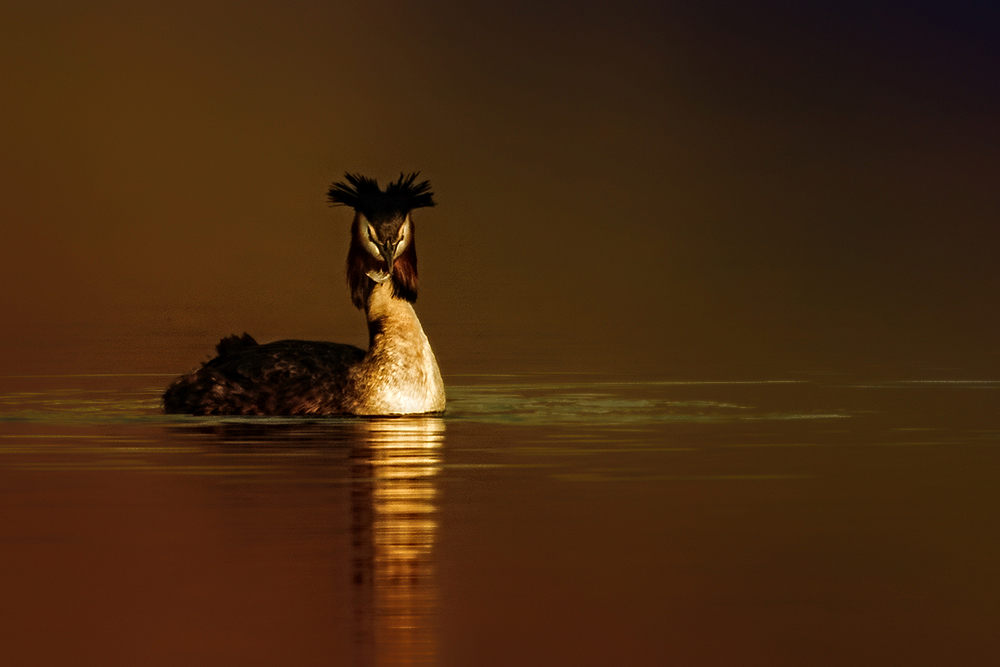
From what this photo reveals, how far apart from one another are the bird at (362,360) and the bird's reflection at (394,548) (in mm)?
2006

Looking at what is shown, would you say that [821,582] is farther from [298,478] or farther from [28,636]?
[298,478]

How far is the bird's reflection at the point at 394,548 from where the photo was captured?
5641 mm

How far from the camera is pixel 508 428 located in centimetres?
1333

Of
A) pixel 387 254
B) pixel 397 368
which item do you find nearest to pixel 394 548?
pixel 397 368

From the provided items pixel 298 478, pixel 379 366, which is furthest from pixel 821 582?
pixel 379 366

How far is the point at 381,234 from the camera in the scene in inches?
567

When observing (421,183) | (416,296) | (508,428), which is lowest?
(508,428)

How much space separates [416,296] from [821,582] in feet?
27.8

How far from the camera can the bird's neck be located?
46.2 feet

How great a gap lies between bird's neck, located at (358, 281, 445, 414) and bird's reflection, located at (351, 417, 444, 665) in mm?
1953

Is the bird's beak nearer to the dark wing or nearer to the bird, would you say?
the bird

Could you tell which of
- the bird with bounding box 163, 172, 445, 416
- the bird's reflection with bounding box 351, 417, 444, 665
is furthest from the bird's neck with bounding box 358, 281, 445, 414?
the bird's reflection with bounding box 351, 417, 444, 665

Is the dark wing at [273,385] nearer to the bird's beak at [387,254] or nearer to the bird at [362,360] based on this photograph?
the bird at [362,360]

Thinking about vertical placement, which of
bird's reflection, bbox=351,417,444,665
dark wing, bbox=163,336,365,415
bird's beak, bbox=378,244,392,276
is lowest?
bird's reflection, bbox=351,417,444,665
